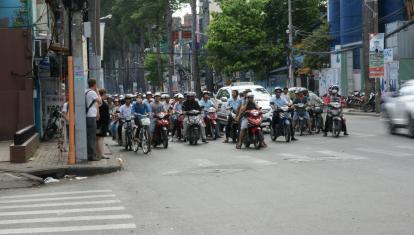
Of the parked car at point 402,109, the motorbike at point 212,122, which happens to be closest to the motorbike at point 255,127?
the parked car at point 402,109

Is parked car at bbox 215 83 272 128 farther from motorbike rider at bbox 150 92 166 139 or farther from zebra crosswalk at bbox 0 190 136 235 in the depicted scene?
zebra crosswalk at bbox 0 190 136 235

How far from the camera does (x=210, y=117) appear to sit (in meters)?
25.2

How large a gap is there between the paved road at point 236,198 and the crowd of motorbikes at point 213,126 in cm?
276

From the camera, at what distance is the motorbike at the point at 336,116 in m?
22.8

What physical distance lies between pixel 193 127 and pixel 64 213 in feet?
45.2

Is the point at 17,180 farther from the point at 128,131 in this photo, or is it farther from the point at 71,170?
the point at 128,131

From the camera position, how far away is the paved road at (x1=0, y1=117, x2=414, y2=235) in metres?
8.28

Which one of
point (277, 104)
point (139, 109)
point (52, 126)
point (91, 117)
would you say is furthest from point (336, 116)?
point (52, 126)

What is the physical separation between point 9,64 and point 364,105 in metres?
23.4

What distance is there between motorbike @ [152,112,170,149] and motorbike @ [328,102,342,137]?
5.54 metres

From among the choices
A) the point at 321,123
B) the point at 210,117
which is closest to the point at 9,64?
the point at 210,117

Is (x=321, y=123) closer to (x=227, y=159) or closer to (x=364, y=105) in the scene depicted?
(x=227, y=159)

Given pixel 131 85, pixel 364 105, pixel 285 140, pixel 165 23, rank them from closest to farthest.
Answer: pixel 285 140 < pixel 364 105 < pixel 165 23 < pixel 131 85

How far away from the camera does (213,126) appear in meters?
25.2
